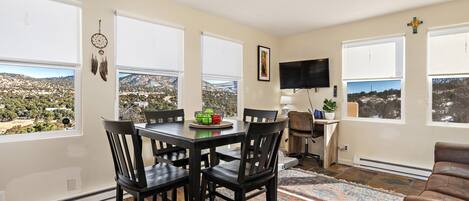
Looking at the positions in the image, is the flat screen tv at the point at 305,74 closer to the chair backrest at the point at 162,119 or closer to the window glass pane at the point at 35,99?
the chair backrest at the point at 162,119

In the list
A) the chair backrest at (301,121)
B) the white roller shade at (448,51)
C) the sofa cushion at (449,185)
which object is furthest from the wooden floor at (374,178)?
the white roller shade at (448,51)

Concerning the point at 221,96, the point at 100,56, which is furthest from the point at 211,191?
the point at 221,96

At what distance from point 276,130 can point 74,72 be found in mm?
2190

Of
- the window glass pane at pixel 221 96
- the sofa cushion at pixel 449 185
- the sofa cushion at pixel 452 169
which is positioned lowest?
the sofa cushion at pixel 449 185

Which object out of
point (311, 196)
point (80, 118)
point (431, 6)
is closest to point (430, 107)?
point (431, 6)

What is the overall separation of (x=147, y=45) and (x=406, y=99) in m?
3.77

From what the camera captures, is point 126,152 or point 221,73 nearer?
point 126,152

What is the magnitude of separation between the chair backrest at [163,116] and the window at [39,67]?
746 millimetres

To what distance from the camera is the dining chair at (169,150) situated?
7.92 ft

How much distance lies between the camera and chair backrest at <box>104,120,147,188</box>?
1629 mm

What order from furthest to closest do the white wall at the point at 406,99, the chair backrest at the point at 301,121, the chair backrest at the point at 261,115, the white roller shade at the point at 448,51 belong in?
the chair backrest at the point at 301,121 < the white wall at the point at 406,99 < the white roller shade at the point at 448,51 < the chair backrest at the point at 261,115

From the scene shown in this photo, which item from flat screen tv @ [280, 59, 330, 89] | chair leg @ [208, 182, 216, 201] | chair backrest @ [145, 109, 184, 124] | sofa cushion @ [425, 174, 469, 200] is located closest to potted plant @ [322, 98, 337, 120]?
flat screen tv @ [280, 59, 330, 89]

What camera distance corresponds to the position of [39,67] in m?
2.45

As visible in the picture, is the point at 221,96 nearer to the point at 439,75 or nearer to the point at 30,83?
the point at 30,83
